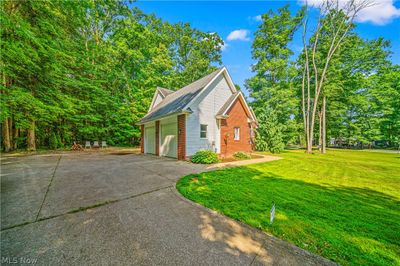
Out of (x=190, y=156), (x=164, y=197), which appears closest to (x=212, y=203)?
(x=164, y=197)

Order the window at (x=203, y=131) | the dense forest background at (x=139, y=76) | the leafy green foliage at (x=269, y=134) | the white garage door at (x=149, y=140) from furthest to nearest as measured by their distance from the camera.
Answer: the leafy green foliage at (x=269, y=134)
the white garage door at (x=149, y=140)
the dense forest background at (x=139, y=76)
the window at (x=203, y=131)

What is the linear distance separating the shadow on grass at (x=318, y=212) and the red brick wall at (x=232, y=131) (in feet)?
18.8

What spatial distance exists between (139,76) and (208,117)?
55.4 ft

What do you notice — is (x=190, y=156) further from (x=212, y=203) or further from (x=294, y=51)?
(x=294, y=51)

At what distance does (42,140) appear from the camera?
59.6 ft

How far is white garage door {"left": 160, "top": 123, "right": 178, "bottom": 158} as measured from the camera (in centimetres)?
1105

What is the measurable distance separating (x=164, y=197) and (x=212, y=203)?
1.34 m

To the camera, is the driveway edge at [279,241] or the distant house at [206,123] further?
the distant house at [206,123]

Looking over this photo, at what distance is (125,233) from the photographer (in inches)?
108

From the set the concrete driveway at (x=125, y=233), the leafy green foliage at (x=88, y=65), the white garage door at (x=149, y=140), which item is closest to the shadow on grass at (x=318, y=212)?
the concrete driveway at (x=125, y=233)

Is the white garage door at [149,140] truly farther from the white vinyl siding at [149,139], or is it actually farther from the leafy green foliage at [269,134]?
the leafy green foliage at [269,134]

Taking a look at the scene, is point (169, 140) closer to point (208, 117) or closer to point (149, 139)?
point (208, 117)

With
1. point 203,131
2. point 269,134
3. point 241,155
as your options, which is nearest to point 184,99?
point 203,131

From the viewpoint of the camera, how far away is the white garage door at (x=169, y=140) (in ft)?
36.2
